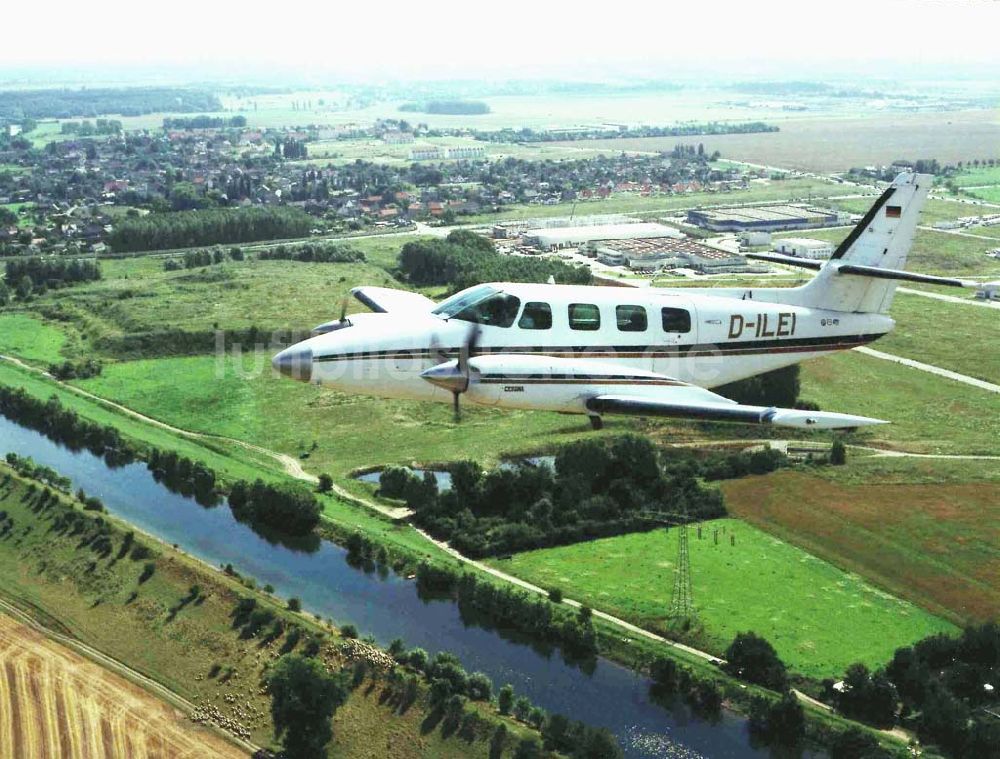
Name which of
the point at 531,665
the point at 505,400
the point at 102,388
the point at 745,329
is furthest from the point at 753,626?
the point at 102,388

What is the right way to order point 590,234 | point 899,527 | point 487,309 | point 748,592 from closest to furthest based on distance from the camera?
point 487,309
point 748,592
point 899,527
point 590,234

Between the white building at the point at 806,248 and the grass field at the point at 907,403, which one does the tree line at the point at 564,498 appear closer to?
the grass field at the point at 907,403

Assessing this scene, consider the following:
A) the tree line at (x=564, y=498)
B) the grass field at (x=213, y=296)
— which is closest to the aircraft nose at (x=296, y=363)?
the tree line at (x=564, y=498)

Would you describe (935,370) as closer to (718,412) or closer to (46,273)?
(718,412)

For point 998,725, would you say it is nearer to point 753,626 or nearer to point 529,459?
point 753,626

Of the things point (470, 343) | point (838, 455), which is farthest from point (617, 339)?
point (838, 455)

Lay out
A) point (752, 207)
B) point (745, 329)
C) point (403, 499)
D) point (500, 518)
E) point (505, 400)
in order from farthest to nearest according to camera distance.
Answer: point (752, 207)
point (403, 499)
point (500, 518)
point (745, 329)
point (505, 400)
